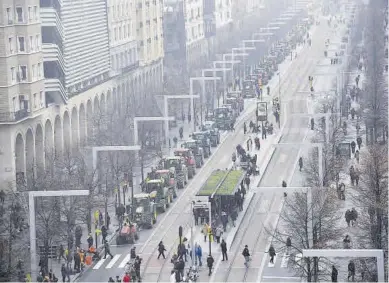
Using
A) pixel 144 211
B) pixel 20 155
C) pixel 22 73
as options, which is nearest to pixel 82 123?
pixel 22 73

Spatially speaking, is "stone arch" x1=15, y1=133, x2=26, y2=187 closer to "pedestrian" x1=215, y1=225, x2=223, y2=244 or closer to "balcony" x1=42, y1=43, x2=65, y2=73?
"balcony" x1=42, y1=43, x2=65, y2=73

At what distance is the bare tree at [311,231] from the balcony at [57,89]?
3210 cm

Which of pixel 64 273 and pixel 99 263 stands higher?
pixel 64 273

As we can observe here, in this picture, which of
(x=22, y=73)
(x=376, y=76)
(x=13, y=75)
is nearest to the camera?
Result: (x=13, y=75)

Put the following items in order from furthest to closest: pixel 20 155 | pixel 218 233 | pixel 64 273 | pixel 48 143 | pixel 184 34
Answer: pixel 184 34, pixel 48 143, pixel 20 155, pixel 218 233, pixel 64 273

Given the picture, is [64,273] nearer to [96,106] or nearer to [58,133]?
[58,133]

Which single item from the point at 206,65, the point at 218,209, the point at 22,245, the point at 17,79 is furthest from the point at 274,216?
the point at 206,65

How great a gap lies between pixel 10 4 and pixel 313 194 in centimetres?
2872

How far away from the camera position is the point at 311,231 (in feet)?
→ 202

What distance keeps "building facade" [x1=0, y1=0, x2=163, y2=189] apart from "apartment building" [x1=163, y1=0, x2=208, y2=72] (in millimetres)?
13481

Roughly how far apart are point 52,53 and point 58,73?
62.8 inches

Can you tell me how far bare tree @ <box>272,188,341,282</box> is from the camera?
2331 inches

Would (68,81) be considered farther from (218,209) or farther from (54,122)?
(218,209)

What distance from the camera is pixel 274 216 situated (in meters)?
73.9
